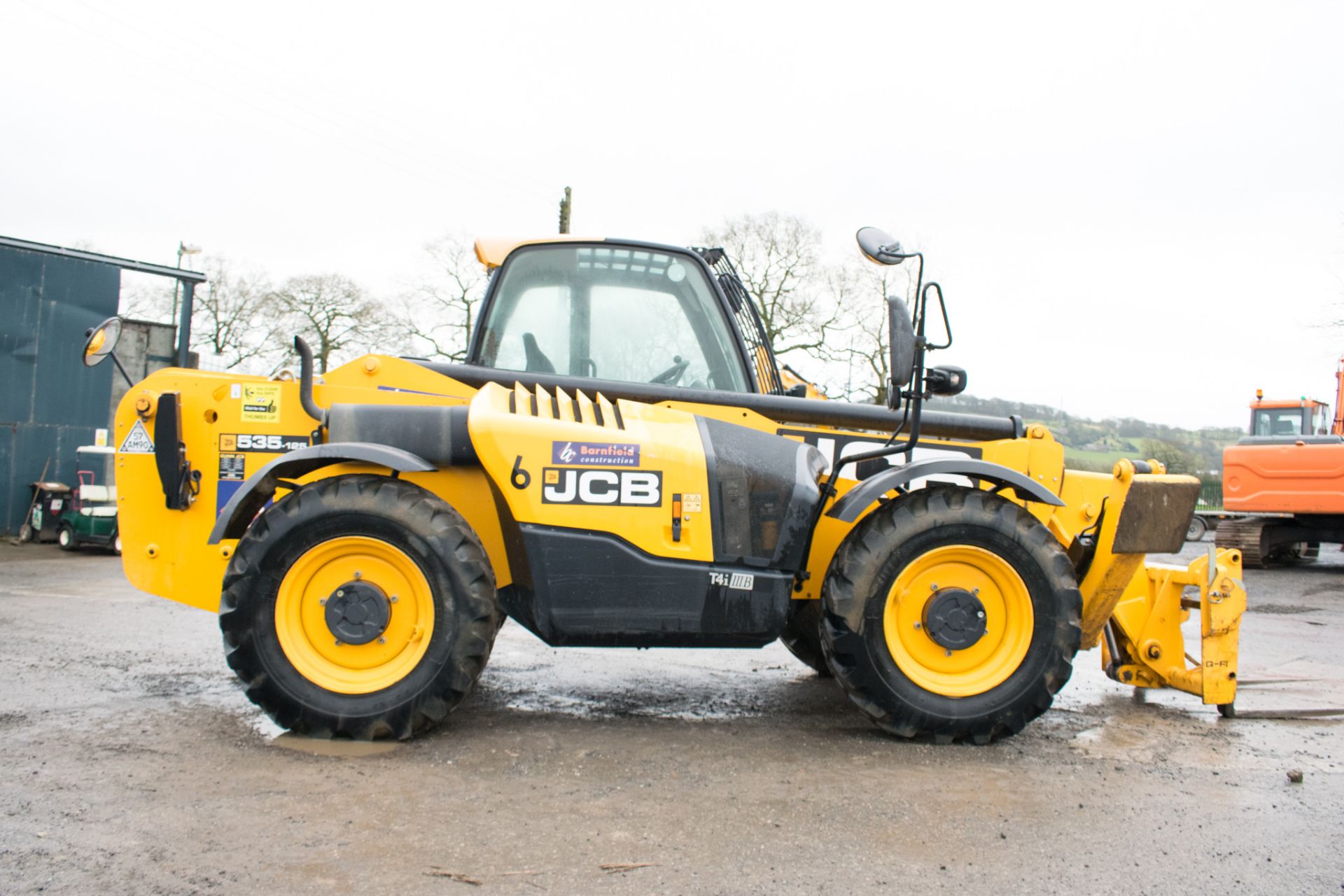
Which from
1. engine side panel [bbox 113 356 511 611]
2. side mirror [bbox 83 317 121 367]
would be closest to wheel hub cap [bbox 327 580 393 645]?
engine side panel [bbox 113 356 511 611]

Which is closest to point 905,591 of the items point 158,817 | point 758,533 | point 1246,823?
point 758,533

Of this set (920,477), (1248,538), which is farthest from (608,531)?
(1248,538)

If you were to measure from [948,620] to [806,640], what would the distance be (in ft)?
5.29

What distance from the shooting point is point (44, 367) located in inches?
655

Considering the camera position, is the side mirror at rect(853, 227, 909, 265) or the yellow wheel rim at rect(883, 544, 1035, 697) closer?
the side mirror at rect(853, 227, 909, 265)

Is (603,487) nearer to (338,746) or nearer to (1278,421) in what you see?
(338,746)

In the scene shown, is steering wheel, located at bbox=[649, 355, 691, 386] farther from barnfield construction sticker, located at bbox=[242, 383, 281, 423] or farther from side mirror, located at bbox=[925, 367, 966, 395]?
barnfield construction sticker, located at bbox=[242, 383, 281, 423]

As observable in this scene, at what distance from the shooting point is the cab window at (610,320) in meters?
5.05

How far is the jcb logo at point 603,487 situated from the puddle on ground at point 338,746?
1.15m

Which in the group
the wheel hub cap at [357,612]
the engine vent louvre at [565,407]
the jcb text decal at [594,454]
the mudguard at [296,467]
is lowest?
the wheel hub cap at [357,612]

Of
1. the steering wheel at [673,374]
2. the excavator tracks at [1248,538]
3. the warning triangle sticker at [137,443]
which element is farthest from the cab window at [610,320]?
the excavator tracks at [1248,538]

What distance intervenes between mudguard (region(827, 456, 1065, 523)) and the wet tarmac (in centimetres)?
100

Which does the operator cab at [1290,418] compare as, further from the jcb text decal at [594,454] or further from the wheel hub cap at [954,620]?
the jcb text decal at [594,454]

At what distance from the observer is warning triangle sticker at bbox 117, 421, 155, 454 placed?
480 cm
